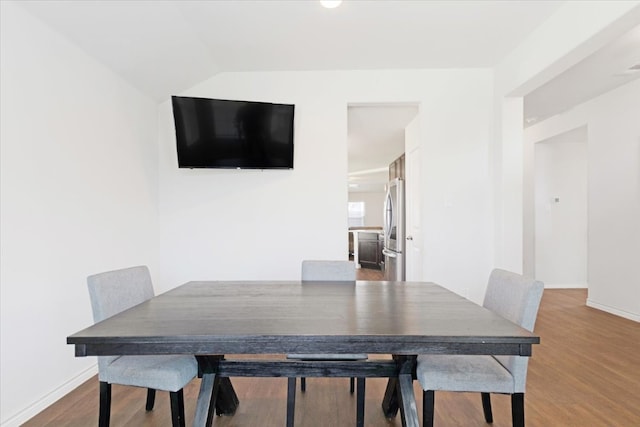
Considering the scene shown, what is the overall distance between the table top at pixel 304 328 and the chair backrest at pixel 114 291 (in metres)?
0.22

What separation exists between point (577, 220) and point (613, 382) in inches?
149

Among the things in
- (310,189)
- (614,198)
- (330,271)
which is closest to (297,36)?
(310,189)

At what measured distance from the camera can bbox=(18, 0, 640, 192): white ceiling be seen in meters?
2.32

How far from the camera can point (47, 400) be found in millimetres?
2100

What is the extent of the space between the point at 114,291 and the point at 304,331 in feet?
3.75

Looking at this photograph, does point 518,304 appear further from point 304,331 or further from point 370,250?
point 370,250

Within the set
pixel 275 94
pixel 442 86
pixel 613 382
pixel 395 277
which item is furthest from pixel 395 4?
pixel 395 277

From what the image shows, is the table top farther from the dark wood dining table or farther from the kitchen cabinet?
the kitchen cabinet

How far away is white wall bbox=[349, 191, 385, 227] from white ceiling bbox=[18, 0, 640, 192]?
32.1 ft

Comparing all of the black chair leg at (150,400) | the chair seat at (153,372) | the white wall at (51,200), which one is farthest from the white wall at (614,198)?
the white wall at (51,200)

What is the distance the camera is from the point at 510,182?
320cm

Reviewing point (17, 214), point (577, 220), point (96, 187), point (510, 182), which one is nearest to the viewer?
point (17, 214)

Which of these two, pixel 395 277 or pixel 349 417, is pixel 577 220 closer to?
pixel 395 277

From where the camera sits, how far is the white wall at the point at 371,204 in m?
13.5
